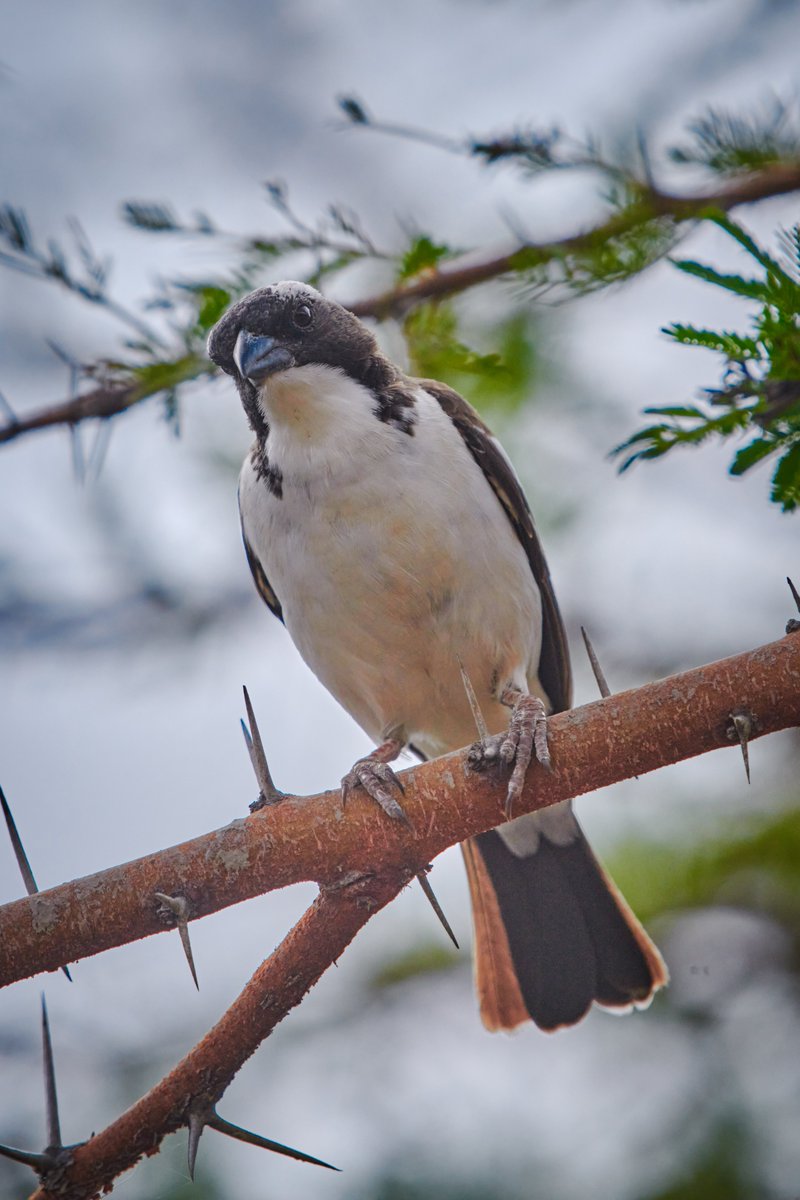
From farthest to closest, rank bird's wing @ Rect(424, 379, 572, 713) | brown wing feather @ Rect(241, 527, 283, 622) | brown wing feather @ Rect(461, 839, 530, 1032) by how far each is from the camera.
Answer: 1. brown wing feather @ Rect(241, 527, 283, 622)
2. bird's wing @ Rect(424, 379, 572, 713)
3. brown wing feather @ Rect(461, 839, 530, 1032)

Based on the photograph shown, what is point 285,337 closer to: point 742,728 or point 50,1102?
point 742,728

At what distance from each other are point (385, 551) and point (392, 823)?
1.50m

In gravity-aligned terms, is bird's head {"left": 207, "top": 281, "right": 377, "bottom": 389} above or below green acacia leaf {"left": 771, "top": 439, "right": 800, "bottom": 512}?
above

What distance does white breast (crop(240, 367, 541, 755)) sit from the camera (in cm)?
418

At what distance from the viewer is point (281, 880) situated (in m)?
2.81

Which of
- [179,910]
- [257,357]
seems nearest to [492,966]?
[179,910]

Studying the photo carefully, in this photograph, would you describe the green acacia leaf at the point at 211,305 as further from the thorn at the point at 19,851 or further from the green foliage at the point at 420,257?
the thorn at the point at 19,851

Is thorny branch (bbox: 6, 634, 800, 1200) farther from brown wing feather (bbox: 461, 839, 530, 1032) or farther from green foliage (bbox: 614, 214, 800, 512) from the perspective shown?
brown wing feather (bbox: 461, 839, 530, 1032)

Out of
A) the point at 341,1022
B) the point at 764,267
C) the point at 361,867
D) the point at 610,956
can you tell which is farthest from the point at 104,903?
the point at 341,1022

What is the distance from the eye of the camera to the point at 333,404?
437 cm

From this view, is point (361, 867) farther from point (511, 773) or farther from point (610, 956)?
point (610, 956)

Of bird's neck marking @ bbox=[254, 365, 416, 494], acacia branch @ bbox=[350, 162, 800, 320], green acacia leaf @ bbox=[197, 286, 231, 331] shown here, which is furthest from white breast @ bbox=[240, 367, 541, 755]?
acacia branch @ bbox=[350, 162, 800, 320]

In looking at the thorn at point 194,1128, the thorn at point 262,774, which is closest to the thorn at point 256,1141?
the thorn at point 194,1128

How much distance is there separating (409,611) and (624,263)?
146 centimetres
